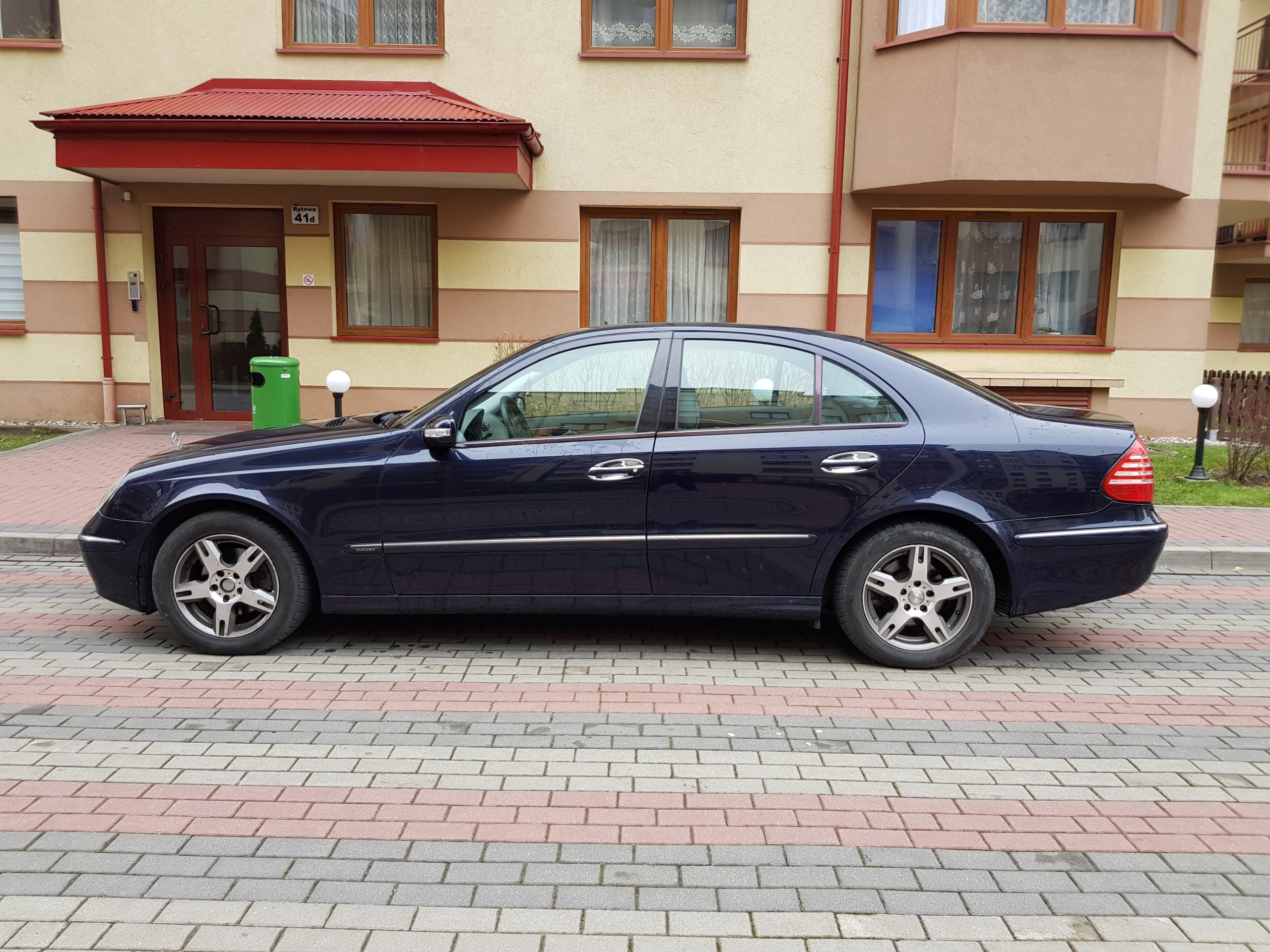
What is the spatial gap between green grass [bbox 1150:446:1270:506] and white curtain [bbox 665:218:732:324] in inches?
214

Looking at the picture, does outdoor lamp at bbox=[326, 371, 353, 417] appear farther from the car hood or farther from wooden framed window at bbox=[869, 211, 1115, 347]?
wooden framed window at bbox=[869, 211, 1115, 347]

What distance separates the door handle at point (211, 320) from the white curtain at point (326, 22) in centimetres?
358

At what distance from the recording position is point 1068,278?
1271 cm

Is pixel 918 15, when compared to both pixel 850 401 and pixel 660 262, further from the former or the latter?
pixel 850 401

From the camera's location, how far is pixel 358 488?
474 cm

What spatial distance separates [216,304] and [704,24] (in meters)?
7.32

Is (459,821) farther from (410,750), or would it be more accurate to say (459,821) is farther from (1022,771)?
(1022,771)

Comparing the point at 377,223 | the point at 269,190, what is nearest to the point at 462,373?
the point at 377,223

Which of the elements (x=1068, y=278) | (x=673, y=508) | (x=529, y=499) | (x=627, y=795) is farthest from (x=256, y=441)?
(x=1068, y=278)

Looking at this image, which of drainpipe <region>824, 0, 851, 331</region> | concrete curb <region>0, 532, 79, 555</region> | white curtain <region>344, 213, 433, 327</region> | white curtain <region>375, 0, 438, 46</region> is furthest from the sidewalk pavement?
white curtain <region>375, 0, 438, 46</region>

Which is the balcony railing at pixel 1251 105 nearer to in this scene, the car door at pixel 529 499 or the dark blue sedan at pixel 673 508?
the dark blue sedan at pixel 673 508

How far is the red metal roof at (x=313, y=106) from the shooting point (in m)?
10.5

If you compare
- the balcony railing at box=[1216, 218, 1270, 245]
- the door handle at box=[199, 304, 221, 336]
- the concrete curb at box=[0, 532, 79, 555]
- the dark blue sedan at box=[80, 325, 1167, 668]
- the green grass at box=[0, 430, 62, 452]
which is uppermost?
the balcony railing at box=[1216, 218, 1270, 245]

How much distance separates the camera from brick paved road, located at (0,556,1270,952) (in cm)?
270
